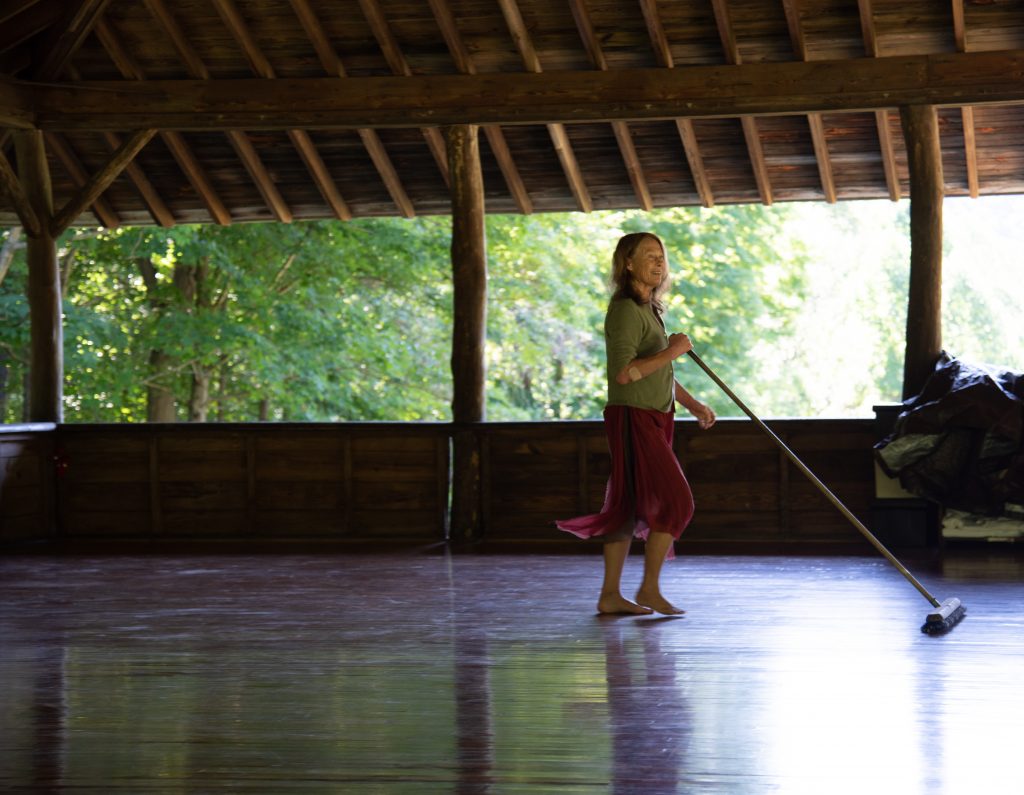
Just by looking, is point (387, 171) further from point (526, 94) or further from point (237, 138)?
point (526, 94)

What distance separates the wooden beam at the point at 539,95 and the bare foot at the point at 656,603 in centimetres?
366

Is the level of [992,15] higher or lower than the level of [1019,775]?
higher

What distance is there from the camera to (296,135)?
955 cm

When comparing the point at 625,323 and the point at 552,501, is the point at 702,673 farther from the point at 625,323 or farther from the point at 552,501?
the point at 552,501

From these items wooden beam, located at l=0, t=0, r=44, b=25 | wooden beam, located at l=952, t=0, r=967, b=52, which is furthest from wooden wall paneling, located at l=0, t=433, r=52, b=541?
wooden beam, located at l=952, t=0, r=967, b=52

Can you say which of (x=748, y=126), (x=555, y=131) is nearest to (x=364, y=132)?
(x=555, y=131)

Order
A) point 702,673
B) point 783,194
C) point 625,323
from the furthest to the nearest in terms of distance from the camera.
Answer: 1. point 783,194
2. point 625,323
3. point 702,673

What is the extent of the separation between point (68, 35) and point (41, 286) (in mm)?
1674

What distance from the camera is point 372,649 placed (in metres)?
5.07

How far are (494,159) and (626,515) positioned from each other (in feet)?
15.4

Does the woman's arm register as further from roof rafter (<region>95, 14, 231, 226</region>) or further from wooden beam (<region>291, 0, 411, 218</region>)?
roof rafter (<region>95, 14, 231, 226</region>)

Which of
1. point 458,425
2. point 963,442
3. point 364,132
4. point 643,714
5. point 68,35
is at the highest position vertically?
point 68,35

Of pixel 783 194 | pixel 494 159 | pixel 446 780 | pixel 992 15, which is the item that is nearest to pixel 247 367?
pixel 494 159

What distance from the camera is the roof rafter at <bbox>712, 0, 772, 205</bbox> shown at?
26.1 feet
